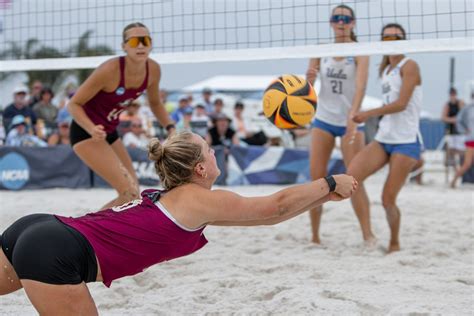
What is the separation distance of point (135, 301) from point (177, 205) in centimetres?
120

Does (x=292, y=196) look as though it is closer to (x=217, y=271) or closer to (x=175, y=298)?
(x=175, y=298)

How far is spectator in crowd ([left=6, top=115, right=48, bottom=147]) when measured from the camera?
9648mm

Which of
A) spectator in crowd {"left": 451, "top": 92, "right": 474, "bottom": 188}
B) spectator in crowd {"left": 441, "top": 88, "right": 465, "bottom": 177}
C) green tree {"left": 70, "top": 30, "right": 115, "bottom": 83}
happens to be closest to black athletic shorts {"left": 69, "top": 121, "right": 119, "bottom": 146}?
green tree {"left": 70, "top": 30, "right": 115, "bottom": 83}

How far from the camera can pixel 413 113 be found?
4.86 meters

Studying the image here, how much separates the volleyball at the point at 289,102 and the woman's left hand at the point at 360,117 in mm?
1068

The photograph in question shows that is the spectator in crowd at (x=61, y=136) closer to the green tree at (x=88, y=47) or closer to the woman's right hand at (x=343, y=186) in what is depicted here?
the green tree at (x=88, y=47)

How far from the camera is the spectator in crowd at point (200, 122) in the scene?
35.1ft

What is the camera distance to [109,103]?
4609 millimetres

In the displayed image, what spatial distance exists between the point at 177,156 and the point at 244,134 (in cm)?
897

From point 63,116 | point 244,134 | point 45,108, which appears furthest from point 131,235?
point 244,134

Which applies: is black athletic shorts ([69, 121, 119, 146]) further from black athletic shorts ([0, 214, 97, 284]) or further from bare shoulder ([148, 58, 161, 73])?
black athletic shorts ([0, 214, 97, 284])

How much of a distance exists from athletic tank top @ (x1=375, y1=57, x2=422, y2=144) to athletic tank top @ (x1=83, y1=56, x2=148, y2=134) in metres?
1.71

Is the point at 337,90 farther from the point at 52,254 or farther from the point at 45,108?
the point at 45,108

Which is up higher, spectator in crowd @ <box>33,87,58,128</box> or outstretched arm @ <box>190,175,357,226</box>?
spectator in crowd @ <box>33,87,58,128</box>
